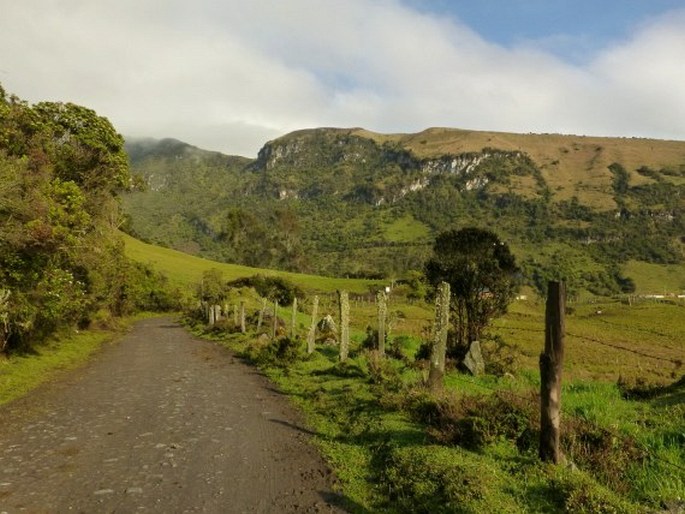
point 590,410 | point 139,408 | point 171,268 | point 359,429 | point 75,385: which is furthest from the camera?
point 171,268

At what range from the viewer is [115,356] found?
27766 millimetres

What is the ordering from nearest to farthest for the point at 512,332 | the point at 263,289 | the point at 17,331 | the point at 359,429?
the point at 359,429 → the point at 17,331 → the point at 512,332 → the point at 263,289

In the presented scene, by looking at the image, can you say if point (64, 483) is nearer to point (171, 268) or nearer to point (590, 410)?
point (590, 410)

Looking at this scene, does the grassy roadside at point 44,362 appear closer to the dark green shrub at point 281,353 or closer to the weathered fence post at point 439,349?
the dark green shrub at point 281,353

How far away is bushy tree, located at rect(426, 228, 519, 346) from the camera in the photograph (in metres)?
26.4

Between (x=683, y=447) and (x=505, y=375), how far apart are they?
10637mm

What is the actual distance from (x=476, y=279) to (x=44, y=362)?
66.6ft

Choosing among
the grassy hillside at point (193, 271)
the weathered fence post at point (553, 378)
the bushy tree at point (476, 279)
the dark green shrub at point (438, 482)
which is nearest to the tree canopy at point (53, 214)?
the dark green shrub at point (438, 482)

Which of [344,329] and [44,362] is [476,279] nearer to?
[344,329]

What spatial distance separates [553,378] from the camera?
891 centimetres

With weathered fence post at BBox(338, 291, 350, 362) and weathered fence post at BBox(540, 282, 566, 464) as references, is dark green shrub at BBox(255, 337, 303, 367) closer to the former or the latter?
weathered fence post at BBox(338, 291, 350, 362)

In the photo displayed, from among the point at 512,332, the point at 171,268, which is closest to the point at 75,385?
the point at 512,332

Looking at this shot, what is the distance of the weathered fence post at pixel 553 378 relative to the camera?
8812mm

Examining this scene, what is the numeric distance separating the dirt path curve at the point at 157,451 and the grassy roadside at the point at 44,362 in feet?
2.74
